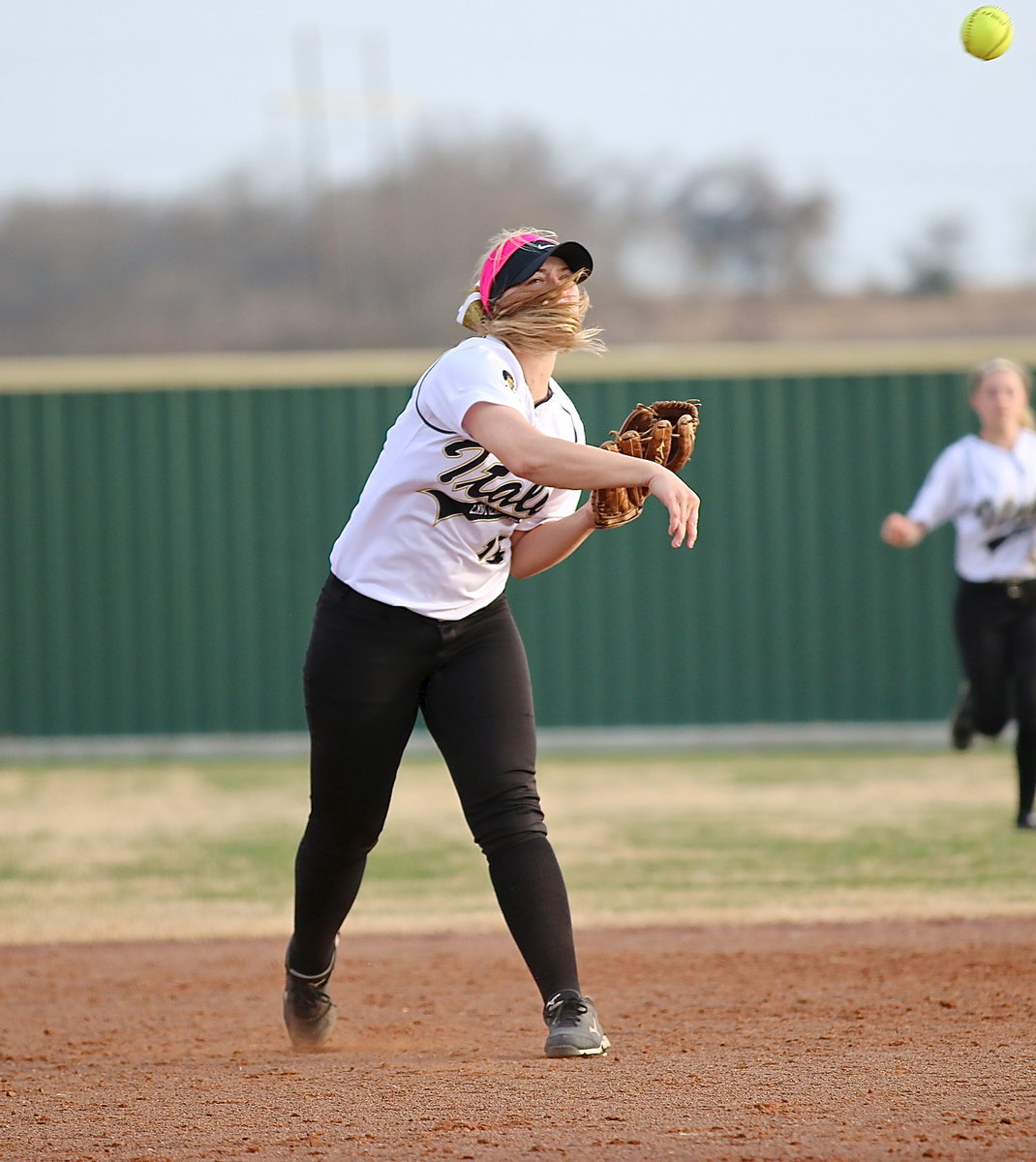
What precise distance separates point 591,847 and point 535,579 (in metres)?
4.89

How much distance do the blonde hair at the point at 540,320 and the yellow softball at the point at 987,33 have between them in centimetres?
265

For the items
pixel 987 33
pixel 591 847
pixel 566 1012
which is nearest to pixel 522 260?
pixel 566 1012

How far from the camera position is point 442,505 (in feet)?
14.0

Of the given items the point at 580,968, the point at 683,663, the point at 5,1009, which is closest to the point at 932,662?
the point at 683,663

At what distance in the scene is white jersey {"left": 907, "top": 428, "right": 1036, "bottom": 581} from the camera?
808 cm

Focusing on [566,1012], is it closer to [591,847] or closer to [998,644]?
[591,847]

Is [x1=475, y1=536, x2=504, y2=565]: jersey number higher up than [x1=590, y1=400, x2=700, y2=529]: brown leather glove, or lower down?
lower down

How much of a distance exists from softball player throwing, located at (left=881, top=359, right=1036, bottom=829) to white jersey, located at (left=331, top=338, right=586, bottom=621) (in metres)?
4.04

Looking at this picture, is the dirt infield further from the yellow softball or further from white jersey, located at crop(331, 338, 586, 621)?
the yellow softball

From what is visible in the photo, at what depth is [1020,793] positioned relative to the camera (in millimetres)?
8078

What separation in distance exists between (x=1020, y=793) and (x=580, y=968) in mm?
3131

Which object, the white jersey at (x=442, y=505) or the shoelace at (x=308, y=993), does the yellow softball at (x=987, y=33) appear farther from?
the shoelace at (x=308, y=993)

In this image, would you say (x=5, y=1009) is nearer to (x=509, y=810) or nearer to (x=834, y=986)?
(x=509, y=810)

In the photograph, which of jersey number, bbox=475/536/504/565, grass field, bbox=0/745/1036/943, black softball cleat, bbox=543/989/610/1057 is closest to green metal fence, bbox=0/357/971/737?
grass field, bbox=0/745/1036/943
